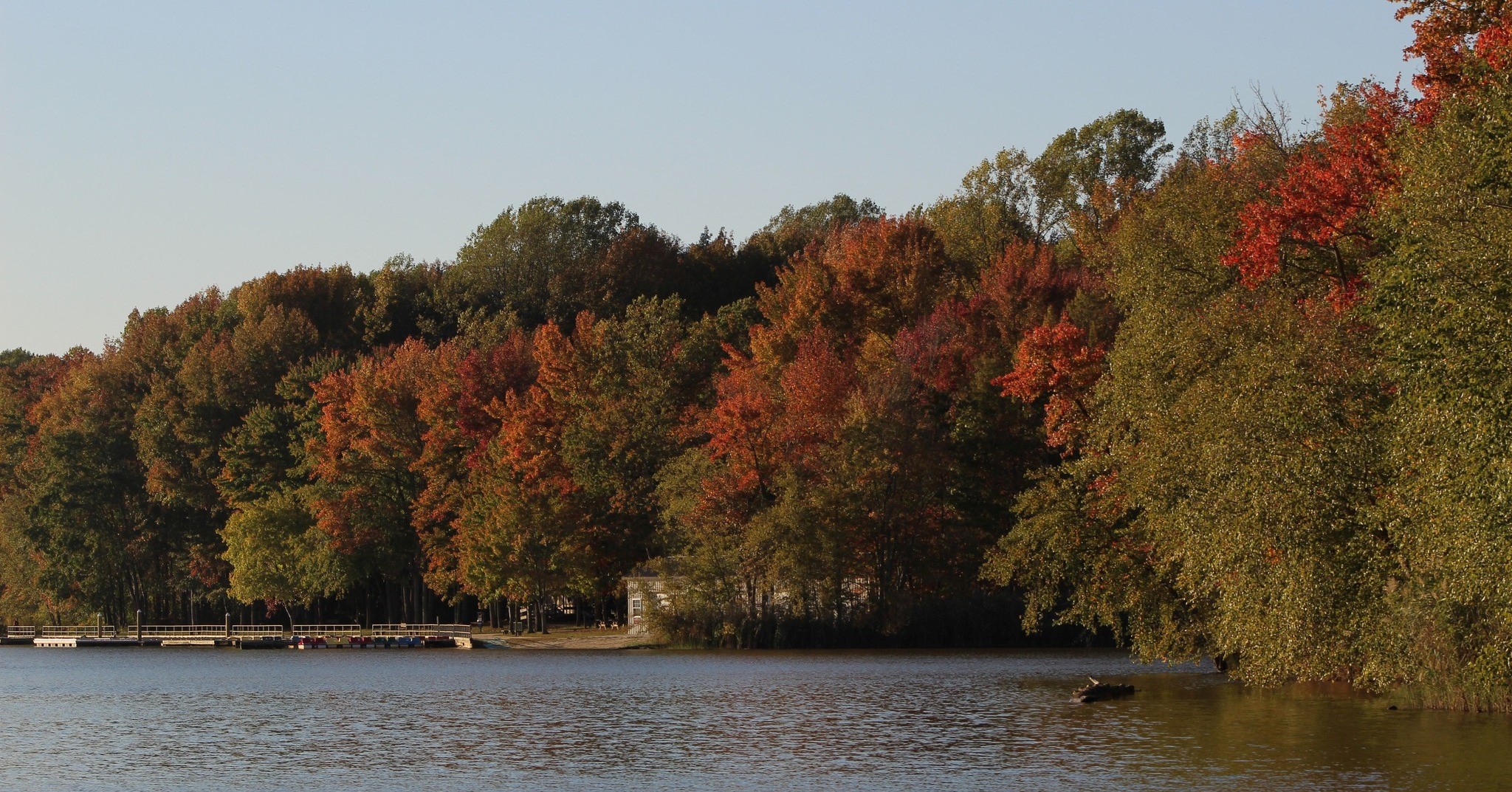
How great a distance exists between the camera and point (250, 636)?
100875mm

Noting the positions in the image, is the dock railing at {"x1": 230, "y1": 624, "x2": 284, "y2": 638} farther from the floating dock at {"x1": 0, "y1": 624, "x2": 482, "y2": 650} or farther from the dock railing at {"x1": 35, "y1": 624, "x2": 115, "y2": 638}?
the dock railing at {"x1": 35, "y1": 624, "x2": 115, "y2": 638}

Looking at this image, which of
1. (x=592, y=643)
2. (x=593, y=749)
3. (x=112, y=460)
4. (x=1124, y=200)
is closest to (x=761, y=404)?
(x=592, y=643)

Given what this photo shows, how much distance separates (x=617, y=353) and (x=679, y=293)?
108 feet

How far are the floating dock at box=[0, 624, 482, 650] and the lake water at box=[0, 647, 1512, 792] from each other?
30.4 metres

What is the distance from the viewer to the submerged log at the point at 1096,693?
41312 millimetres

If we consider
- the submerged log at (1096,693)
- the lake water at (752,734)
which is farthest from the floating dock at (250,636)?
the submerged log at (1096,693)

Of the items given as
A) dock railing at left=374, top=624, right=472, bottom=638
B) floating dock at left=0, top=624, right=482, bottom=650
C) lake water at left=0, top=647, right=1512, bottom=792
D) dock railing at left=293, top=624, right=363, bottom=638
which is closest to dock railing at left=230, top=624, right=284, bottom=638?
floating dock at left=0, top=624, right=482, bottom=650

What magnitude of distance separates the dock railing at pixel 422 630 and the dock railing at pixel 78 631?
76.9 feet

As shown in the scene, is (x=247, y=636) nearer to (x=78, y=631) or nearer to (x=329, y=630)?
(x=329, y=630)

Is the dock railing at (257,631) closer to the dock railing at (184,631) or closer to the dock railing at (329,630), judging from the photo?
the dock railing at (184,631)

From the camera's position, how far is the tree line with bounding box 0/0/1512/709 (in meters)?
31.3

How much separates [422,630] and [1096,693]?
59.8m

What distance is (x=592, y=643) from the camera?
81.2m

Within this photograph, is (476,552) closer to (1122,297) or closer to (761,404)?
(761,404)
